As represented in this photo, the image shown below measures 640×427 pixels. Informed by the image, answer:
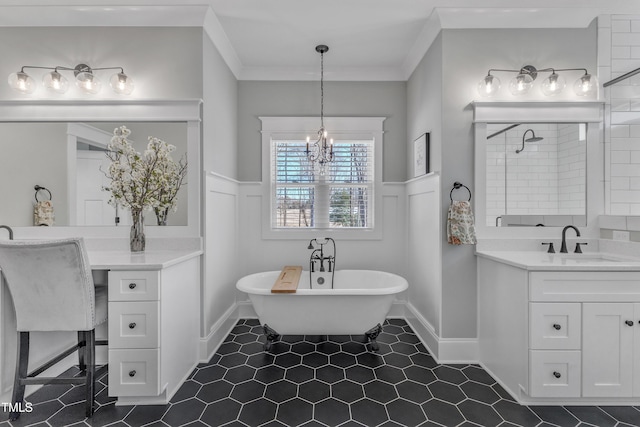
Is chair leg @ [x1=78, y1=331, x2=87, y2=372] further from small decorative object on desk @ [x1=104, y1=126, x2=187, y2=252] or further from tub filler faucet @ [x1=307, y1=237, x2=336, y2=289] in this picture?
tub filler faucet @ [x1=307, y1=237, x2=336, y2=289]

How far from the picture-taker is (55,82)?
7.58ft

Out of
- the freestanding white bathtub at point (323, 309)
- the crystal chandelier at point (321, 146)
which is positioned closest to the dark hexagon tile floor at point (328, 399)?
the freestanding white bathtub at point (323, 309)

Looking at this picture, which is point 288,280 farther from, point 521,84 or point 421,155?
point 521,84

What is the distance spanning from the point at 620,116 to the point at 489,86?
107cm

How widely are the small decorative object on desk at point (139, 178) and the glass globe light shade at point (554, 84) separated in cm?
284

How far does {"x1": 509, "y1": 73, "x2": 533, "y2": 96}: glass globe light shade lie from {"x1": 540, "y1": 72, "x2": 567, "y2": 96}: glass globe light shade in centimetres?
13

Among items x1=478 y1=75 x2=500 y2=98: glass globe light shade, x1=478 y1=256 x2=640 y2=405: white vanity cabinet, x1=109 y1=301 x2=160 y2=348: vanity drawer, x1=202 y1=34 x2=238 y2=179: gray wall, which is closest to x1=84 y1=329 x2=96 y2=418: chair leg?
x1=109 y1=301 x2=160 y2=348: vanity drawer

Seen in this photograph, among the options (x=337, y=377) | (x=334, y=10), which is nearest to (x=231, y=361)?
(x=337, y=377)

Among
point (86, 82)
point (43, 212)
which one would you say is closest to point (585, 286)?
point (86, 82)

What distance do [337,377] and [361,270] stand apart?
45.7 inches

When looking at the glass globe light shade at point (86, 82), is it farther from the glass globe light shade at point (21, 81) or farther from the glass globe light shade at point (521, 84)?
the glass globe light shade at point (521, 84)

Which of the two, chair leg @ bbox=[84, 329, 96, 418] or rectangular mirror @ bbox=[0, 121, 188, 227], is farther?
rectangular mirror @ bbox=[0, 121, 188, 227]

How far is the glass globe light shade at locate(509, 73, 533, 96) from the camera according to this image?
231 cm

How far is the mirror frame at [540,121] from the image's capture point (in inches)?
93.0
